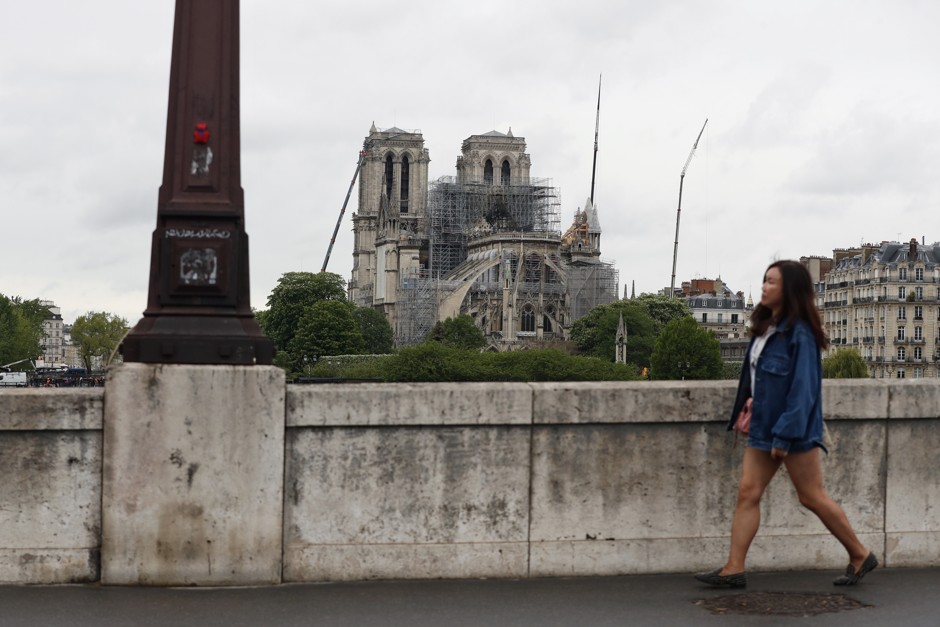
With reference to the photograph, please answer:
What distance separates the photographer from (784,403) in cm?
710

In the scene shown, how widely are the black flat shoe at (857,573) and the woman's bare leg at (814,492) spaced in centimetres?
15

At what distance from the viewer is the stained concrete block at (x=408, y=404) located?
765cm

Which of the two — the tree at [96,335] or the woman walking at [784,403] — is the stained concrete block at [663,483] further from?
the tree at [96,335]

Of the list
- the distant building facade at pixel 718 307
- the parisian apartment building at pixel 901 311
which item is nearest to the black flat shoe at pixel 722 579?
the parisian apartment building at pixel 901 311

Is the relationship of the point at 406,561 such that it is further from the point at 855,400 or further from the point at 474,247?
the point at 474,247

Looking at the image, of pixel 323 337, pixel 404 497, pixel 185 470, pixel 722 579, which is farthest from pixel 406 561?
pixel 323 337

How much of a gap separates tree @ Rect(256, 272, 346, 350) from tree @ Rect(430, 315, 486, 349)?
874 centimetres

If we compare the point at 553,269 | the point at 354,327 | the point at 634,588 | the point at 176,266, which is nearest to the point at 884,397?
the point at 634,588

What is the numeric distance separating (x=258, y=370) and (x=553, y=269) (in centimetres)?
13348

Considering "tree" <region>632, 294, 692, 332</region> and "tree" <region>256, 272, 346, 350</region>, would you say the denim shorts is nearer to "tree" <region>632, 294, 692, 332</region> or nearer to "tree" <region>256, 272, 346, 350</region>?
"tree" <region>256, 272, 346, 350</region>

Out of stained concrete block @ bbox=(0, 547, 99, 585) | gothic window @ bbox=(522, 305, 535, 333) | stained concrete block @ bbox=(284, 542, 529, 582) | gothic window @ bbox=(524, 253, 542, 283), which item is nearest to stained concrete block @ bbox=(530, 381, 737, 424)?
stained concrete block @ bbox=(284, 542, 529, 582)

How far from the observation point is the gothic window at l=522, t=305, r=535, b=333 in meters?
137

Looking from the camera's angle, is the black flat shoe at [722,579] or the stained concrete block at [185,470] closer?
the black flat shoe at [722,579]

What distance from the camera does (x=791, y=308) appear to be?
7.08 metres
